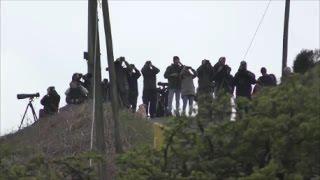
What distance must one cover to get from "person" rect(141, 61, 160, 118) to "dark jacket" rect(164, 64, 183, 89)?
0.47 meters

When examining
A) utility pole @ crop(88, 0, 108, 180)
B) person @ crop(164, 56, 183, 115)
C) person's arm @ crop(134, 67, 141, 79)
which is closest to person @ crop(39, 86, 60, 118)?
person's arm @ crop(134, 67, 141, 79)

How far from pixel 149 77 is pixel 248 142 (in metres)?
15.6

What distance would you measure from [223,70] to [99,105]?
9.36 metres

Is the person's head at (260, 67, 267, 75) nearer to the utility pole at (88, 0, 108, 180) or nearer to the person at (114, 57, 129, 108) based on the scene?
the person at (114, 57, 129, 108)

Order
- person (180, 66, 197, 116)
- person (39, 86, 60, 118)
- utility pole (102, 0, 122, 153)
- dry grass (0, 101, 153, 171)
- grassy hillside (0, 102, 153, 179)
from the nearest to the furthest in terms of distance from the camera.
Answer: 1. utility pole (102, 0, 122, 153)
2. grassy hillside (0, 102, 153, 179)
3. dry grass (0, 101, 153, 171)
4. person (180, 66, 197, 116)
5. person (39, 86, 60, 118)

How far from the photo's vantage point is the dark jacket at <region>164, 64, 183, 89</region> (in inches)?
901

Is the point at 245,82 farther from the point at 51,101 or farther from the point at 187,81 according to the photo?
the point at 51,101

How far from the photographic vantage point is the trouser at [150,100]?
2391cm

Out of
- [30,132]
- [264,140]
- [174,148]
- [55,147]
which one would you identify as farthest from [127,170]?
[30,132]

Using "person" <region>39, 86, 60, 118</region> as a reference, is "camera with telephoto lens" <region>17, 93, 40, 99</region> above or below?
above

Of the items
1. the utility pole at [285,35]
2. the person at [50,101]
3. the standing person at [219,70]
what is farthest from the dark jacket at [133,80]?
the utility pole at [285,35]

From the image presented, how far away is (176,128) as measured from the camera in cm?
828

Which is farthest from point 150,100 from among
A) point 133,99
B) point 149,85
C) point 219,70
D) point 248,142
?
point 248,142

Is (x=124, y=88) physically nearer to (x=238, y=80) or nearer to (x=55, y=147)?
(x=238, y=80)
